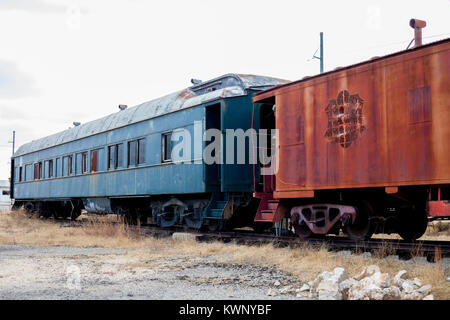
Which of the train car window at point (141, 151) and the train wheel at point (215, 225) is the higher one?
the train car window at point (141, 151)

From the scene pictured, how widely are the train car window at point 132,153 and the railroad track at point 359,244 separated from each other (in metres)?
3.82

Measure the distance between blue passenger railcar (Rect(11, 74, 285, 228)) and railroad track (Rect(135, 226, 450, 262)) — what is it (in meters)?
0.60

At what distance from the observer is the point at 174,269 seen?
7.34 meters

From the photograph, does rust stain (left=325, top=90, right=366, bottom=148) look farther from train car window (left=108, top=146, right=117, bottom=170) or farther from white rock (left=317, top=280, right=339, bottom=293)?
train car window (left=108, top=146, right=117, bottom=170)

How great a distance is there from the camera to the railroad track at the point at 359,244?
749 cm

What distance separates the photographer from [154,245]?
10.5 meters

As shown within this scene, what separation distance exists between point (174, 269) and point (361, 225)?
3.72 metres

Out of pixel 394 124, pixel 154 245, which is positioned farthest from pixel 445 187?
pixel 154 245

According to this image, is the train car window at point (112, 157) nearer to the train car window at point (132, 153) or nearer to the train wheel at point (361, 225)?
the train car window at point (132, 153)

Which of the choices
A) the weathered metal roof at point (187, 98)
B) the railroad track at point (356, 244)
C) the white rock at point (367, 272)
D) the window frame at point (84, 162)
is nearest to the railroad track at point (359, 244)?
the railroad track at point (356, 244)

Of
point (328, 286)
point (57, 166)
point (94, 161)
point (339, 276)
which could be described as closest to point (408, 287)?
point (339, 276)
